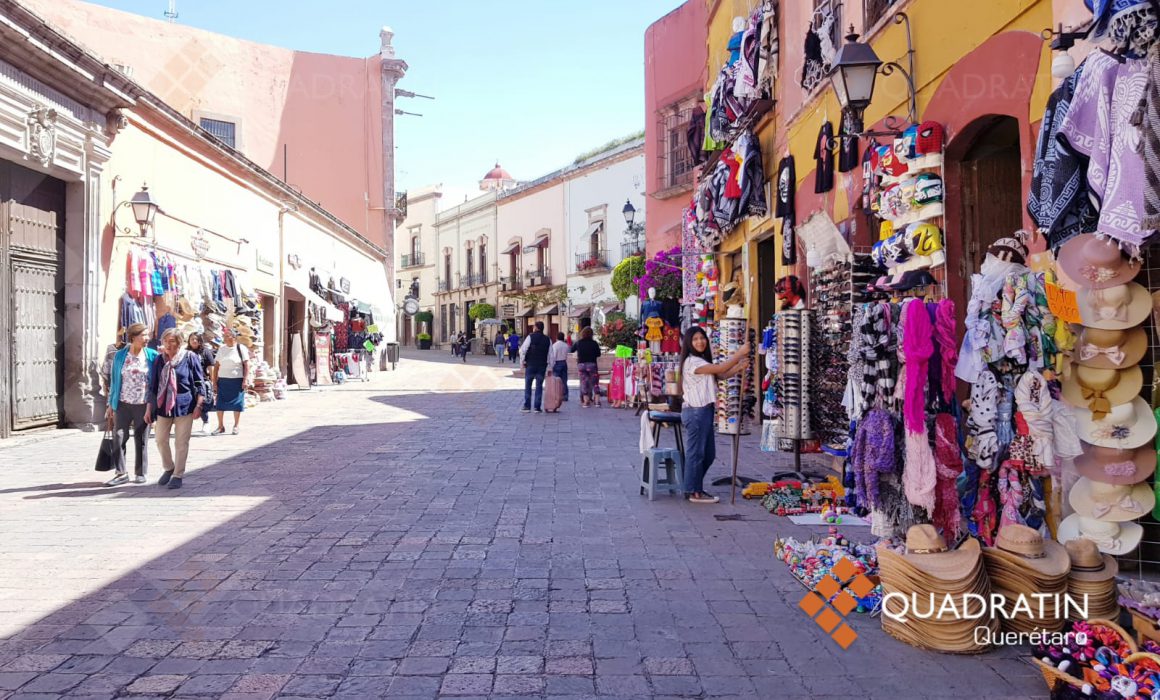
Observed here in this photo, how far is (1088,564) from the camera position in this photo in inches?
144

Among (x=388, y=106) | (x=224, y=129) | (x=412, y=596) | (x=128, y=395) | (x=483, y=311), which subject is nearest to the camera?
(x=412, y=596)

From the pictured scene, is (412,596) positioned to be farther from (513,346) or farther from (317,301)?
(513,346)

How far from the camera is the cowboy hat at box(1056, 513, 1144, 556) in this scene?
391 centimetres

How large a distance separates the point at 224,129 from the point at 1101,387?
87.1ft

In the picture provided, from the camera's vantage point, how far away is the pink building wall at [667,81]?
1880 centimetres

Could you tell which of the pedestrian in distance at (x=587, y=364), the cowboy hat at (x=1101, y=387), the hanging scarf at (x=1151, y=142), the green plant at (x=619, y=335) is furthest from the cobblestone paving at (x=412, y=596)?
the green plant at (x=619, y=335)

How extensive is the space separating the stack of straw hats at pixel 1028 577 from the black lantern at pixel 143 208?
11774 mm

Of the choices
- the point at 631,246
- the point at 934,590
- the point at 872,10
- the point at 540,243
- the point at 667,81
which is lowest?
the point at 934,590

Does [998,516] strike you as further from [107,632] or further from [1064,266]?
[107,632]

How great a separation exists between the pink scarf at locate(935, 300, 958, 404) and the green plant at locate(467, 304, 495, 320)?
4320cm

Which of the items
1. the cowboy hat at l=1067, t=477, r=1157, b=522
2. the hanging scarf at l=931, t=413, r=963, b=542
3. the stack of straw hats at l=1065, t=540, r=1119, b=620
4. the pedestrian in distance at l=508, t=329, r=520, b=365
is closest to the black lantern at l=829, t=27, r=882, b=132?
the hanging scarf at l=931, t=413, r=963, b=542

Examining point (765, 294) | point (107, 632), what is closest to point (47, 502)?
point (107, 632)

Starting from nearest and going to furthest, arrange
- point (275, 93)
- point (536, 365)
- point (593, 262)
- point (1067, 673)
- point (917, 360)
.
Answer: point (1067, 673), point (917, 360), point (536, 365), point (275, 93), point (593, 262)

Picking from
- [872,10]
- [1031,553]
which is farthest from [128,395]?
[872,10]
